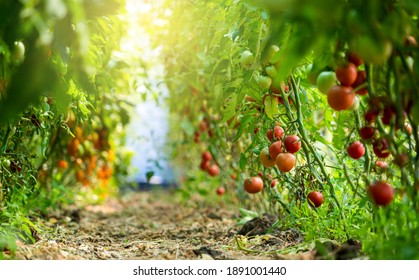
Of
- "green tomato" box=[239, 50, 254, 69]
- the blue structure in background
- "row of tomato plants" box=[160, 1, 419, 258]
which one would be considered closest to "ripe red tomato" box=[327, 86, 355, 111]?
"row of tomato plants" box=[160, 1, 419, 258]

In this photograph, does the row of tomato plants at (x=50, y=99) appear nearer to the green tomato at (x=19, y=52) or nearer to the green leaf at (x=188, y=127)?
the green tomato at (x=19, y=52)

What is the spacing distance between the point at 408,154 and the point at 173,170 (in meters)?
3.80

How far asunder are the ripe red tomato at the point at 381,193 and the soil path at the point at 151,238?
0.26 m

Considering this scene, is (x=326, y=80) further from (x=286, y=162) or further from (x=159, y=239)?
(x=159, y=239)

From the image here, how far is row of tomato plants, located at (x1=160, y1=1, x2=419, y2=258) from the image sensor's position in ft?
2.81

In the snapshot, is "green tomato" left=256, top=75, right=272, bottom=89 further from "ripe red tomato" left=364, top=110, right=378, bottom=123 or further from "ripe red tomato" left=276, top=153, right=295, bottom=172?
"ripe red tomato" left=364, top=110, right=378, bottom=123

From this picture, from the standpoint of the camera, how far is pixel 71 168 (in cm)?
294

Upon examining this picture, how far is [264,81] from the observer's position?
1.31 meters

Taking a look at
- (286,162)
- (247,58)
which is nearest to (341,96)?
(286,162)

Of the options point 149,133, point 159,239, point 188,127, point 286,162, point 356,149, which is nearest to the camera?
point 356,149

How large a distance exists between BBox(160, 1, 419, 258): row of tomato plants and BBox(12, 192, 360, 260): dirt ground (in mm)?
115

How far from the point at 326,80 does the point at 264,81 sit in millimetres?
320
